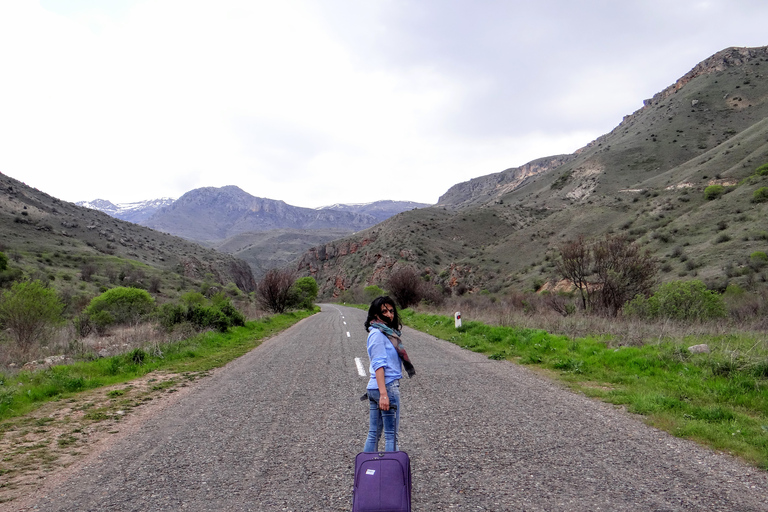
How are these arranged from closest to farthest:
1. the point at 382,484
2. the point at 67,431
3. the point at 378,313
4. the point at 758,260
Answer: the point at 382,484 → the point at 378,313 → the point at 67,431 → the point at 758,260

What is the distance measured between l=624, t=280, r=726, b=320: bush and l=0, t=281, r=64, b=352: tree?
21755mm

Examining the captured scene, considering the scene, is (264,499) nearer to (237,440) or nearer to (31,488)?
(237,440)

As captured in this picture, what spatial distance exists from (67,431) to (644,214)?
53.7 m

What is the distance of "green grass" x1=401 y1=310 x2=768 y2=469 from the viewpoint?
4.77 metres

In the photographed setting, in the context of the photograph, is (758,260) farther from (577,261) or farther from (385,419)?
(385,419)

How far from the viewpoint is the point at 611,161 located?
247ft

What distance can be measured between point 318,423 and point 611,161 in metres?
85.7

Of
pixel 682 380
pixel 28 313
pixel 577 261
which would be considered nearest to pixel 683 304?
pixel 577 261

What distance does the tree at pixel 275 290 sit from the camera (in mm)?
32500

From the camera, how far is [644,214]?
45.6 meters

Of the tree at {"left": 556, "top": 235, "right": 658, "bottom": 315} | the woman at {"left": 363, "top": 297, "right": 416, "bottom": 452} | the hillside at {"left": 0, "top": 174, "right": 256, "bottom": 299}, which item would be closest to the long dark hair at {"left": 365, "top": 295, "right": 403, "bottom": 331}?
the woman at {"left": 363, "top": 297, "right": 416, "bottom": 452}

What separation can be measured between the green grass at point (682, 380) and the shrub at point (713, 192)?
41.9 meters

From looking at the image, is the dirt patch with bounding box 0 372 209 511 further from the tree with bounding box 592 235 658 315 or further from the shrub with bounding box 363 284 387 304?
the shrub with bounding box 363 284 387 304

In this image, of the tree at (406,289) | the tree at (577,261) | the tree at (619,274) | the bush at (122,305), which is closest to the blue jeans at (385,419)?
the tree at (619,274)
